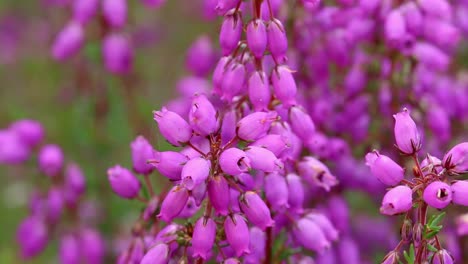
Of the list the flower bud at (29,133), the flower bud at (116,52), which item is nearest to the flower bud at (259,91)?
the flower bud at (29,133)

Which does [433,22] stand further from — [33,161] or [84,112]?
[84,112]

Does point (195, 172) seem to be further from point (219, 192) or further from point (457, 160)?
point (457, 160)

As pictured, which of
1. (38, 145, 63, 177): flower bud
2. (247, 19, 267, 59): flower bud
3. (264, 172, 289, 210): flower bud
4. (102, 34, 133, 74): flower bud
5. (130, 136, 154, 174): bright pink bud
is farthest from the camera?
(102, 34, 133, 74): flower bud

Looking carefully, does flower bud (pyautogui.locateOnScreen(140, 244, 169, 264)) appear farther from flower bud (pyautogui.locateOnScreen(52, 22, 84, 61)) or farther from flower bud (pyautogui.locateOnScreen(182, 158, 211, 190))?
flower bud (pyautogui.locateOnScreen(52, 22, 84, 61))

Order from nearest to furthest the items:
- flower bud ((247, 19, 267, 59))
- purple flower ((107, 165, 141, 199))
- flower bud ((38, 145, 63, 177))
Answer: flower bud ((247, 19, 267, 59)), purple flower ((107, 165, 141, 199)), flower bud ((38, 145, 63, 177))

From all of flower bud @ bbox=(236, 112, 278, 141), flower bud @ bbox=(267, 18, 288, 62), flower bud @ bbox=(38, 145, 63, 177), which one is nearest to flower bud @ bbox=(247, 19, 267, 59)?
flower bud @ bbox=(267, 18, 288, 62)

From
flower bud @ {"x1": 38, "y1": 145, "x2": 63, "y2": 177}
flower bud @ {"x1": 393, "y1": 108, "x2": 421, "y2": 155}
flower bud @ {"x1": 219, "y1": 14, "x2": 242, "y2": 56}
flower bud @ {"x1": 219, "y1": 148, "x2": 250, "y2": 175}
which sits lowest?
flower bud @ {"x1": 219, "y1": 148, "x2": 250, "y2": 175}

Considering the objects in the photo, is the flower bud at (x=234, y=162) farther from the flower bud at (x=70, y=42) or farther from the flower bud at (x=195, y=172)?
the flower bud at (x=70, y=42)

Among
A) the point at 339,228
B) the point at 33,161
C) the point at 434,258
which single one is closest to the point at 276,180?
the point at 434,258

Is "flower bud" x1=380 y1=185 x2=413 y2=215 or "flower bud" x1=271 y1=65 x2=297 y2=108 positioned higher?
"flower bud" x1=271 y1=65 x2=297 y2=108
